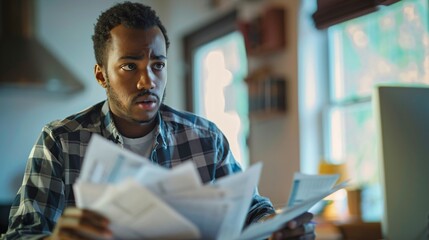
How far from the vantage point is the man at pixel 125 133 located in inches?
47.1

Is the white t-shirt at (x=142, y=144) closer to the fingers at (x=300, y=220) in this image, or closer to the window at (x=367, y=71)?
the fingers at (x=300, y=220)

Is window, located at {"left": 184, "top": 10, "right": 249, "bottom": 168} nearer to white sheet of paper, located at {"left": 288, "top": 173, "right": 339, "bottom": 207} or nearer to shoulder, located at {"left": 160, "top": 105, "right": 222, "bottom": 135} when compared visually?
shoulder, located at {"left": 160, "top": 105, "right": 222, "bottom": 135}

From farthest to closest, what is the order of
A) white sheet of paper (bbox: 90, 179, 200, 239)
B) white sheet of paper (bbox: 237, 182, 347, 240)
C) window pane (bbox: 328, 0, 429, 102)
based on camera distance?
window pane (bbox: 328, 0, 429, 102)
white sheet of paper (bbox: 237, 182, 347, 240)
white sheet of paper (bbox: 90, 179, 200, 239)

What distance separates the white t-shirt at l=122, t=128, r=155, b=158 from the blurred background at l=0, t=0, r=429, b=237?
556mm

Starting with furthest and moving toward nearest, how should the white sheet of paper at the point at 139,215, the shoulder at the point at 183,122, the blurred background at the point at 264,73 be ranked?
the blurred background at the point at 264,73 → the shoulder at the point at 183,122 → the white sheet of paper at the point at 139,215

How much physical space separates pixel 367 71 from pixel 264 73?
73cm

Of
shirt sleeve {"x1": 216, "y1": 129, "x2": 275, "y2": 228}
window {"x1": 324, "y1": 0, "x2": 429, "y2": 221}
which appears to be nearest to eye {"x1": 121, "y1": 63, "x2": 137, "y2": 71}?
shirt sleeve {"x1": 216, "y1": 129, "x2": 275, "y2": 228}

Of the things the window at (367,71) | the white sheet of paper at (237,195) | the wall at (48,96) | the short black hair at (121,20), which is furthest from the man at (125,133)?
the wall at (48,96)

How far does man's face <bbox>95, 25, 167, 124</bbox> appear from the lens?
1.25 metres

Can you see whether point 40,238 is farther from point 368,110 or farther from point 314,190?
point 368,110

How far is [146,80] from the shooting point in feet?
4.07

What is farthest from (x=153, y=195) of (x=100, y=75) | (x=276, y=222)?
(x=100, y=75)

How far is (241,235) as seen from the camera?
40.8 inches

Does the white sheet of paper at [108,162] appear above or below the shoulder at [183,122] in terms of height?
below
